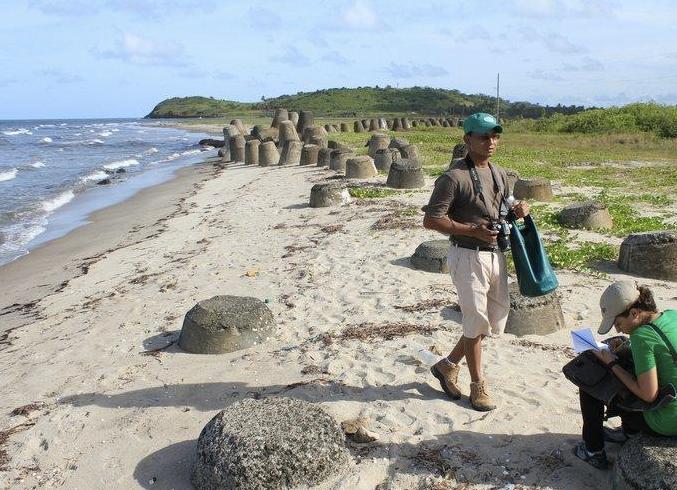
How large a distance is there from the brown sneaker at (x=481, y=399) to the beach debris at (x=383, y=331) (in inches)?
62.9

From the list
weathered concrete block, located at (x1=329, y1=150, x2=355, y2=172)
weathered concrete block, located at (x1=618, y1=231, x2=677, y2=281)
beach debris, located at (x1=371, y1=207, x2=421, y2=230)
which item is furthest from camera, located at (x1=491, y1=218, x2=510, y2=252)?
weathered concrete block, located at (x1=329, y1=150, x2=355, y2=172)

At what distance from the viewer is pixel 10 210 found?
18781 mm

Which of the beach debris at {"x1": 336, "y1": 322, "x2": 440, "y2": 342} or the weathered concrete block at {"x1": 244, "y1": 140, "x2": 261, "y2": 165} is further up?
the weathered concrete block at {"x1": 244, "y1": 140, "x2": 261, "y2": 165}

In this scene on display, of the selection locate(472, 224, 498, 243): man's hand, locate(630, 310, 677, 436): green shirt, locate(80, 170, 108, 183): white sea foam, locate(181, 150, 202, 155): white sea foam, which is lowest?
locate(80, 170, 108, 183): white sea foam

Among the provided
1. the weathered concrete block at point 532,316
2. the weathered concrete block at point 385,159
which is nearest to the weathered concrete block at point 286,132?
the weathered concrete block at point 385,159

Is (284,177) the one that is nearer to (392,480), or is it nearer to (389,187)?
(389,187)

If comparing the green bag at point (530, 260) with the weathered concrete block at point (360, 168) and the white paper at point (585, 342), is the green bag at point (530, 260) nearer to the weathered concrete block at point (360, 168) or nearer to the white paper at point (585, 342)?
Answer: the white paper at point (585, 342)

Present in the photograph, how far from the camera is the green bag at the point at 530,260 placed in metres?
4.51

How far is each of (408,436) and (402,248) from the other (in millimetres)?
5254

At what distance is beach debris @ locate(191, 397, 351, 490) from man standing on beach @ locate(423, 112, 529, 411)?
1.24m

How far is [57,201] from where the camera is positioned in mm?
20594

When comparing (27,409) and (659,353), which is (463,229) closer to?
(659,353)

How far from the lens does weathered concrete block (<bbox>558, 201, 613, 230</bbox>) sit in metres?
10.6

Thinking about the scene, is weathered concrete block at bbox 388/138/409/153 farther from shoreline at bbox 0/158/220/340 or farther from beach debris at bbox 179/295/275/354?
beach debris at bbox 179/295/275/354
